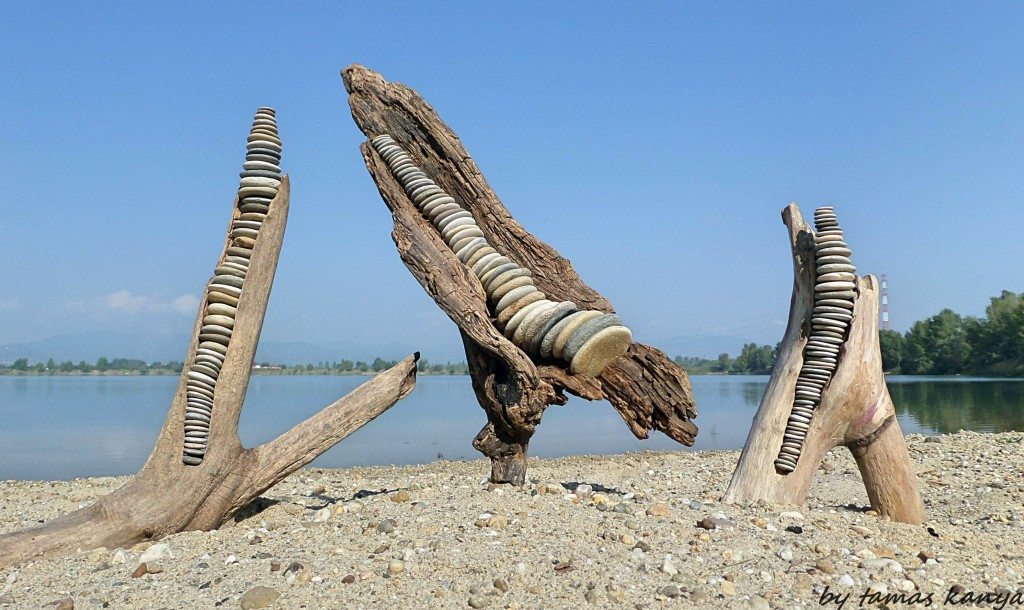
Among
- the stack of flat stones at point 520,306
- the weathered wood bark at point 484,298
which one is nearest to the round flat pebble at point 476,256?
the stack of flat stones at point 520,306

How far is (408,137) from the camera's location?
742cm

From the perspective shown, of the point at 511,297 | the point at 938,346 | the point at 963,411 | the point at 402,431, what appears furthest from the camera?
the point at 938,346

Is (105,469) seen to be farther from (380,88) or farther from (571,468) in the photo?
(380,88)

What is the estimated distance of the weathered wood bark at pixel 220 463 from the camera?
5582mm

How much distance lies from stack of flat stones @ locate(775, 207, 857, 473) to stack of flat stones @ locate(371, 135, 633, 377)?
1532 mm

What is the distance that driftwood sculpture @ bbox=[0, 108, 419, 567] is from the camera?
5.66 metres

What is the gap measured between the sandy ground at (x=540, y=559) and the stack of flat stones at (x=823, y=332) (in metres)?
0.60

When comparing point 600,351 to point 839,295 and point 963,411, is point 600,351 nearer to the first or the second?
point 839,295

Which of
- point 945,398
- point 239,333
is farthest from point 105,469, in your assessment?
point 945,398

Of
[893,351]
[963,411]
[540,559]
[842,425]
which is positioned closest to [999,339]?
[893,351]

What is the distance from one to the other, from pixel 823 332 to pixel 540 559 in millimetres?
3247

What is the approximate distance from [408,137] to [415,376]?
2.34 m

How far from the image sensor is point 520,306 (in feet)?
21.0

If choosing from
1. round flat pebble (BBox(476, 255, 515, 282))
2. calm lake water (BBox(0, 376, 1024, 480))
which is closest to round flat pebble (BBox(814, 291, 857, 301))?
round flat pebble (BBox(476, 255, 515, 282))
